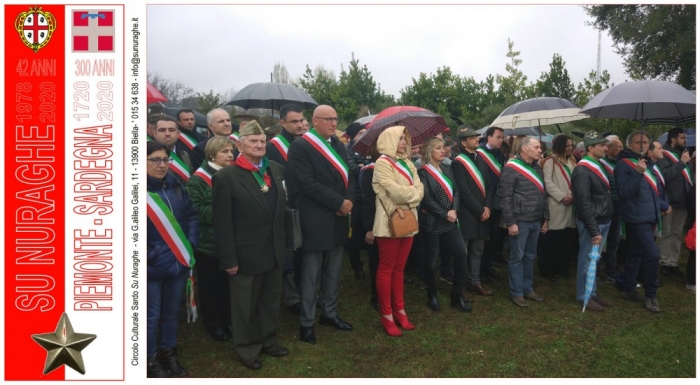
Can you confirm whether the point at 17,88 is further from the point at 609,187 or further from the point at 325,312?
the point at 609,187

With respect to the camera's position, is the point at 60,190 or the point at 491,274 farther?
the point at 491,274

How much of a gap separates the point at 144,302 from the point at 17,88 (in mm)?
1578

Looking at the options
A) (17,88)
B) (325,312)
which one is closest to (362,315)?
(325,312)

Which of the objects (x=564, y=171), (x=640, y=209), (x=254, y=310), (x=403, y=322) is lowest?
(x=403, y=322)

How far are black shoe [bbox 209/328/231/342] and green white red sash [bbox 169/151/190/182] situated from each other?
1355 millimetres

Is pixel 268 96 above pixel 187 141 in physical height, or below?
above

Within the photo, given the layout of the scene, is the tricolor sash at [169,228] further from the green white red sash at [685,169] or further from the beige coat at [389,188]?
the green white red sash at [685,169]

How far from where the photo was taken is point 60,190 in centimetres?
348

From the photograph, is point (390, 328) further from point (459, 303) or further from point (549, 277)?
point (549, 277)

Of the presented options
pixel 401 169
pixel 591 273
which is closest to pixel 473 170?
pixel 401 169

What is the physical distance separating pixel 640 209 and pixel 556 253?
1296mm

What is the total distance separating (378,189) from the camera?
4734 mm

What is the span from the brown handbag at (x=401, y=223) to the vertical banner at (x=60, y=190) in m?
2.10

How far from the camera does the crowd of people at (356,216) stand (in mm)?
3932
